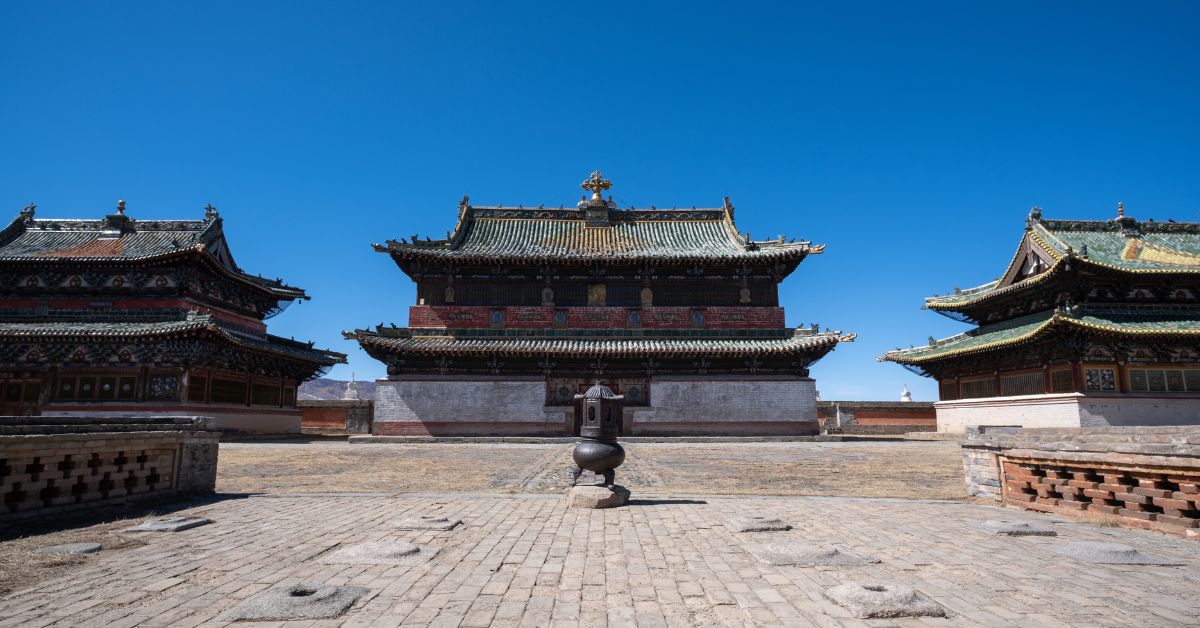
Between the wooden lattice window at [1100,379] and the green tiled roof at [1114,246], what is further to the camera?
the green tiled roof at [1114,246]

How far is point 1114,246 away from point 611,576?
32.5 meters

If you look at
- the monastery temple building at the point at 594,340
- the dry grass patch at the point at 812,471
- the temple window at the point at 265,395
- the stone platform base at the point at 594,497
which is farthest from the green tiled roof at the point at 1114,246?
the temple window at the point at 265,395

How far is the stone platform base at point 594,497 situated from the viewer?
8523mm

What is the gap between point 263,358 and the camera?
29297 millimetres

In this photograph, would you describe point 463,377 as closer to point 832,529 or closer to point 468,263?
point 468,263

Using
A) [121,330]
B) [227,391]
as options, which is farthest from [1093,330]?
[121,330]

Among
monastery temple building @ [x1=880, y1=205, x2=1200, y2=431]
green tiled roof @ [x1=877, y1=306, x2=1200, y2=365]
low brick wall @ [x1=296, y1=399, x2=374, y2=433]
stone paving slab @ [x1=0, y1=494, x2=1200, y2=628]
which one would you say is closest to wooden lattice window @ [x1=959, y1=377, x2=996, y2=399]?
monastery temple building @ [x1=880, y1=205, x2=1200, y2=431]

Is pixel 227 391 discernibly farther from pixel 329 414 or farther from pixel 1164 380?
pixel 1164 380

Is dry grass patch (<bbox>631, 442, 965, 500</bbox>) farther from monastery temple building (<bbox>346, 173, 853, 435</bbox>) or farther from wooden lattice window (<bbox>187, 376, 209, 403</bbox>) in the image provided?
wooden lattice window (<bbox>187, 376, 209, 403</bbox>)

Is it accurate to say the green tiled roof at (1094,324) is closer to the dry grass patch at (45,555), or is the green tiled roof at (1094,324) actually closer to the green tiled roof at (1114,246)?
the green tiled roof at (1114,246)

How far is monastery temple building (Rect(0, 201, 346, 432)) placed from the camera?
25312 mm

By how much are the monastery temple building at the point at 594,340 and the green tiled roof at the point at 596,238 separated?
5.3 inches

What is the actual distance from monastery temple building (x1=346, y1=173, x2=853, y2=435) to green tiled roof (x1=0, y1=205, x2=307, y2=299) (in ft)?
31.0

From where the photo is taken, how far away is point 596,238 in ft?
108
